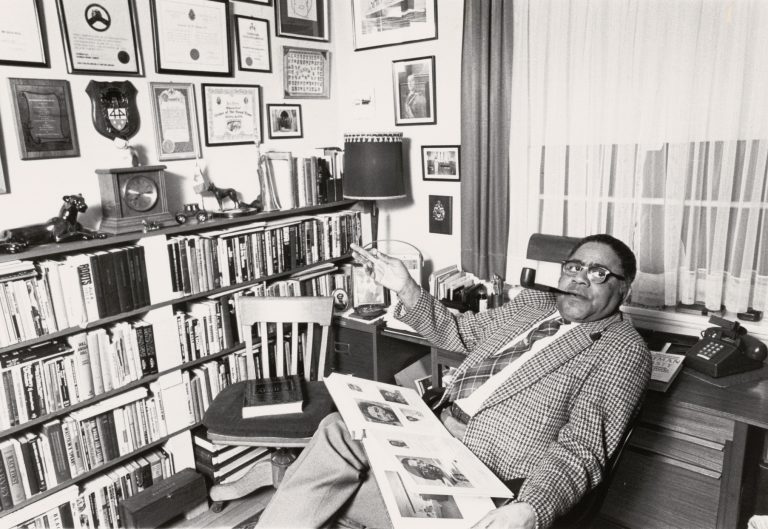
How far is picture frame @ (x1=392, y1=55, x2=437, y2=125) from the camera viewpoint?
2.99 meters

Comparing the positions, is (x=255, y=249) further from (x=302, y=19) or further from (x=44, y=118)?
(x=302, y=19)

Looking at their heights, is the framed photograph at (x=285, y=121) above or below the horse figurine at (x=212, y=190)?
above

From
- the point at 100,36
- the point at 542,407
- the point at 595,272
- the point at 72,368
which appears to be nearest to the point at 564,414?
the point at 542,407

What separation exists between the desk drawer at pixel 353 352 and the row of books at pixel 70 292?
97cm

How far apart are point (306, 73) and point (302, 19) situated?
276 millimetres

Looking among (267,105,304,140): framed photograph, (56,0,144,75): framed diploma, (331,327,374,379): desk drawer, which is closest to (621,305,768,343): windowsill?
(331,327,374,379): desk drawer

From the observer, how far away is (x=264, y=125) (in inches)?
117

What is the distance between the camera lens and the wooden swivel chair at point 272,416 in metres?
2.18

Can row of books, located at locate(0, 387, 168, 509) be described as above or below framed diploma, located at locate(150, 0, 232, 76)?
below

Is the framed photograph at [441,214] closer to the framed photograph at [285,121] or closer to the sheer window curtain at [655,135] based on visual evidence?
the sheer window curtain at [655,135]

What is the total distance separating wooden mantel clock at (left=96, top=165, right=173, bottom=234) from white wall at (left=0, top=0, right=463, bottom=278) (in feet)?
0.33

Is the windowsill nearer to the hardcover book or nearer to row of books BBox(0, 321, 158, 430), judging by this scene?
the hardcover book

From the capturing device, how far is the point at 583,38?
2430 mm

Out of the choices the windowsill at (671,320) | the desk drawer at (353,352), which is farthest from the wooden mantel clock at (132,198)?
the windowsill at (671,320)
